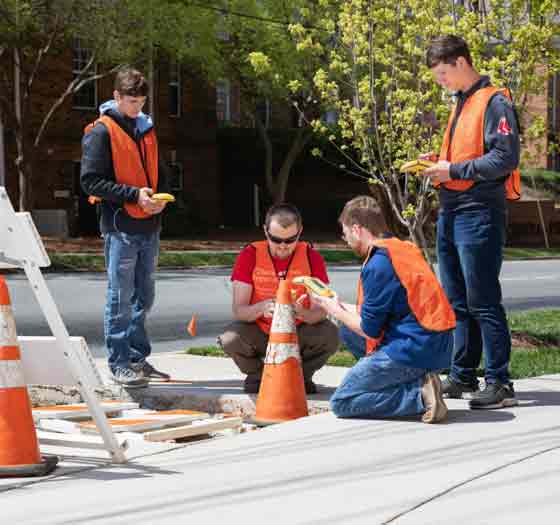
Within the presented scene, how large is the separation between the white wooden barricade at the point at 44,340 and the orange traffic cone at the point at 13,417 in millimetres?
155

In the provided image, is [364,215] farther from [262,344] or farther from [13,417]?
[13,417]

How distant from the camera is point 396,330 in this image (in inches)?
246

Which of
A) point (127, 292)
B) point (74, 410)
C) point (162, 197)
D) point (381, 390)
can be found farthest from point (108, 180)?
point (381, 390)

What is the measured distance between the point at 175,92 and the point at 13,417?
33.2 m

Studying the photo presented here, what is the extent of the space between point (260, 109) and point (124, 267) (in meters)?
37.1

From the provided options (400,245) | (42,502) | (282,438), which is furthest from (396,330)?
(42,502)

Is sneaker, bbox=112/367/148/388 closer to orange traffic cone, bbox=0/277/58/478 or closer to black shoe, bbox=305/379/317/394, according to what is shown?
black shoe, bbox=305/379/317/394

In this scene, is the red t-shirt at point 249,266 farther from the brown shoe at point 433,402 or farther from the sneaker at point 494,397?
the brown shoe at point 433,402

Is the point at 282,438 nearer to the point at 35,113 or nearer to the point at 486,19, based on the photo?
the point at 486,19

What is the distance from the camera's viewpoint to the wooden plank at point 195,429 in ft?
20.3

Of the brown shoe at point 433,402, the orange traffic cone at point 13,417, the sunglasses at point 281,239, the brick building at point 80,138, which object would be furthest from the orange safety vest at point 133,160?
the brick building at point 80,138

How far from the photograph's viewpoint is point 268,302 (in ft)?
23.3

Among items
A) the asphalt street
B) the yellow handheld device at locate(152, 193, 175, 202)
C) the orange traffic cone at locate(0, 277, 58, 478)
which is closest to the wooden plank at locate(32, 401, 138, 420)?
the yellow handheld device at locate(152, 193, 175, 202)

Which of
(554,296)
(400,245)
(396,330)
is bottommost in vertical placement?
(554,296)
